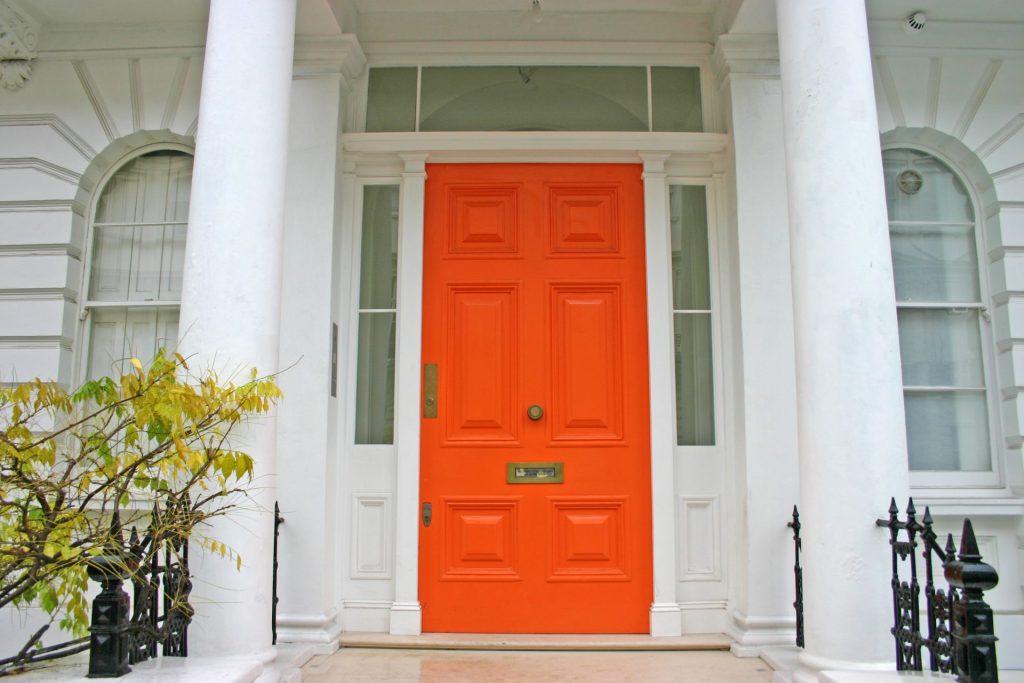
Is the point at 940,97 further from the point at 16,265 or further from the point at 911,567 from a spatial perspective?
the point at 16,265

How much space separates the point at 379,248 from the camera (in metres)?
5.57

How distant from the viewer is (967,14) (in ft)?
18.4

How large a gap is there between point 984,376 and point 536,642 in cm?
345

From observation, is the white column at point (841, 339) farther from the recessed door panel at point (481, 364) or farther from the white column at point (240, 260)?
the white column at point (240, 260)

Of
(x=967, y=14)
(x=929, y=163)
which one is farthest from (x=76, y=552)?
(x=967, y=14)

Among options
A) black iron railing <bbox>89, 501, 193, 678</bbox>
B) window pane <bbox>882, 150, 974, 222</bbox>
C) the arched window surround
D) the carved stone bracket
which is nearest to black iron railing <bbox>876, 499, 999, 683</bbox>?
the arched window surround

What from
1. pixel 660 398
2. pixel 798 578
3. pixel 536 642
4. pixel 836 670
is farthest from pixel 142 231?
pixel 836 670

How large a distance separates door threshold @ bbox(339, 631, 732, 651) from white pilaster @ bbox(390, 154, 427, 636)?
0.43ft

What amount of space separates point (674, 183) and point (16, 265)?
457cm

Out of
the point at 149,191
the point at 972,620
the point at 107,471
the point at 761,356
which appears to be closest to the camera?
the point at 972,620

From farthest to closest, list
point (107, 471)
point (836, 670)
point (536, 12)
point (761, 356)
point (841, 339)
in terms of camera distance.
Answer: point (536, 12)
point (761, 356)
point (841, 339)
point (836, 670)
point (107, 471)

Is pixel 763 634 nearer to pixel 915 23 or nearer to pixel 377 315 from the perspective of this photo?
pixel 377 315

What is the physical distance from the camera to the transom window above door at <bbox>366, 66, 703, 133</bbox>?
567cm

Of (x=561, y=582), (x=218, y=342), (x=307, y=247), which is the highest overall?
(x=307, y=247)
